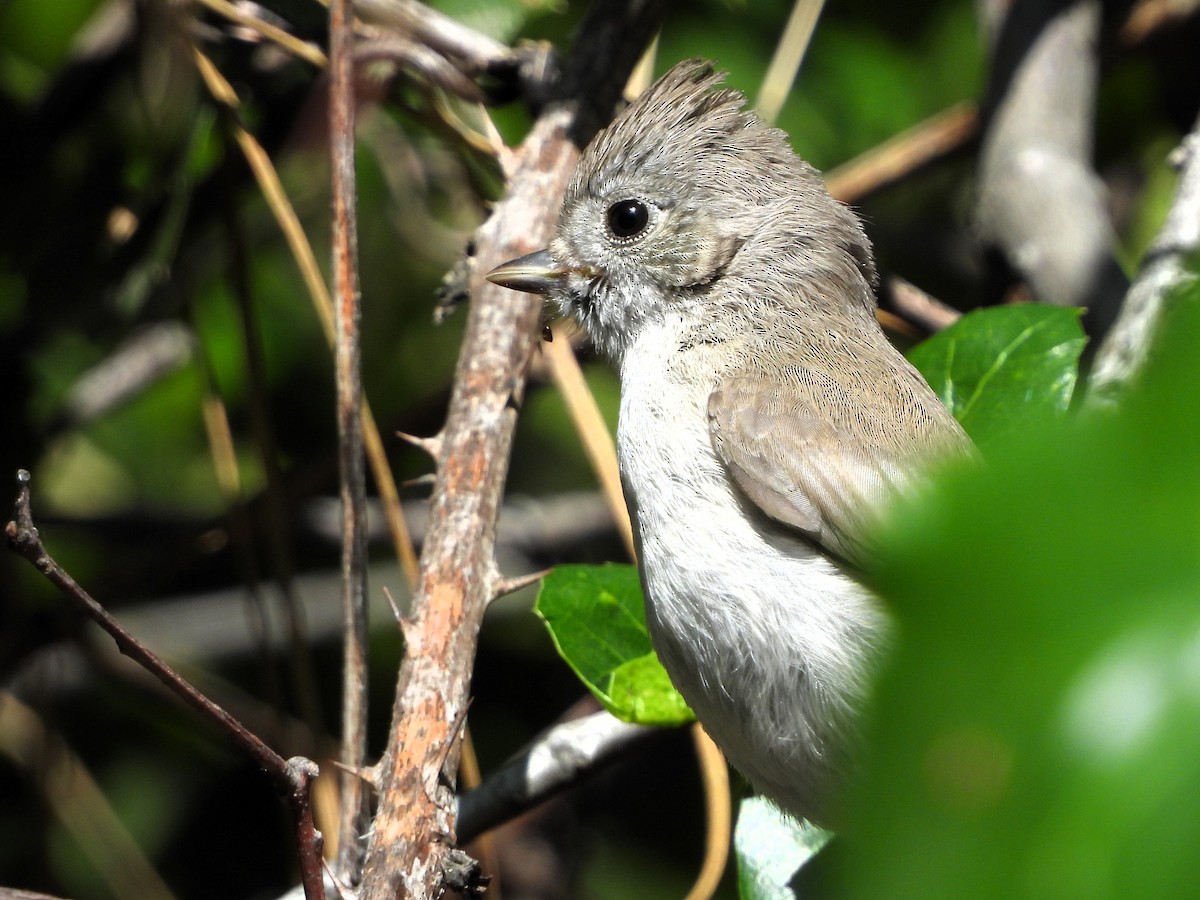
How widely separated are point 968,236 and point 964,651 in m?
3.17

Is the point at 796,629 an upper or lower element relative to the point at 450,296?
lower

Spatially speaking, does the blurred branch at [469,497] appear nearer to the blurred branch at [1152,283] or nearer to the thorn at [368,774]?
the thorn at [368,774]

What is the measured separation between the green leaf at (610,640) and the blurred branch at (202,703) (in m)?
0.90

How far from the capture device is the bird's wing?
2229mm

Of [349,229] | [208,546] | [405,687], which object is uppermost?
[349,229]

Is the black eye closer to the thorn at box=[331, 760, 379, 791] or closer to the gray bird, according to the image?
the gray bird

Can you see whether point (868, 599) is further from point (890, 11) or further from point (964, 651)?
point (890, 11)

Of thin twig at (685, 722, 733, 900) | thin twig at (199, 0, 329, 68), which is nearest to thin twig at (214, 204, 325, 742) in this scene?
thin twig at (199, 0, 329, 68)

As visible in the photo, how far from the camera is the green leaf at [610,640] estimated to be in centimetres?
240

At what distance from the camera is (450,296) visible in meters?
2.72

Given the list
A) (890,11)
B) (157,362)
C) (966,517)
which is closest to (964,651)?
(966,517)

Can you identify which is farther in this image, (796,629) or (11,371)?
(11,371)

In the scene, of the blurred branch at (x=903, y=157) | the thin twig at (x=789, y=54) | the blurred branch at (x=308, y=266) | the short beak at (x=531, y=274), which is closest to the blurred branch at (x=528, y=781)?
the blurred branch at (x=308, y=266)

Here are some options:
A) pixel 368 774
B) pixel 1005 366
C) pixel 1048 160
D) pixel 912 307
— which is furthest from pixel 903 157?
pixel 368 774
